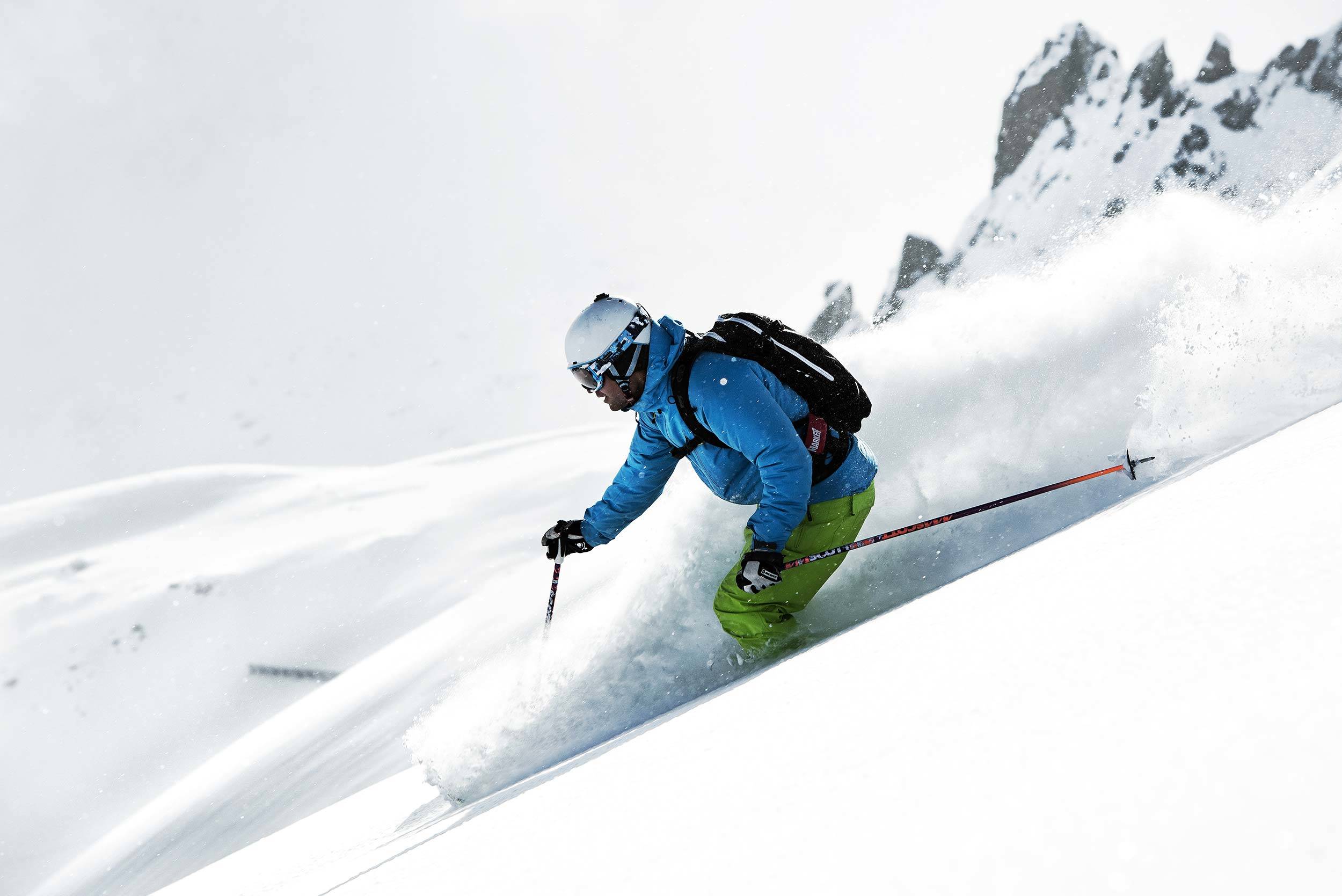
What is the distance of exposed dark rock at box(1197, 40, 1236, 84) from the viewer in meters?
123

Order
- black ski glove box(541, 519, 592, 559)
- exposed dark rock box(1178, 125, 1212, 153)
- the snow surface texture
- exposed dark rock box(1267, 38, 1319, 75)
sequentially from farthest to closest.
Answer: exposed dark rock box(1267, 38, 1319, 75)
exposed dark rock box(1178, 125, 1212, 153)
the snow surface texture
black ski glove box(541, 519, 592, 559)

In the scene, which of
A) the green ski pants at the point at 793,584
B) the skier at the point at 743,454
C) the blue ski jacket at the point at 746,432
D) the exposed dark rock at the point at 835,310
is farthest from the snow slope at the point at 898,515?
the exposed dark rock at the point at 835,310

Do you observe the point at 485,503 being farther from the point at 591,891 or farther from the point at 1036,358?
the point at 591,891

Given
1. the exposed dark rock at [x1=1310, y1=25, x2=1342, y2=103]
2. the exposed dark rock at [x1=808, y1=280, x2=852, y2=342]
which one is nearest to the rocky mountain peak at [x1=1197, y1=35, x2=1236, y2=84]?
the exposed dark rock at [x1=1310, y1=25, x2=1342, y2=103]

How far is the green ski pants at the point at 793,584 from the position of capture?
4047 mm

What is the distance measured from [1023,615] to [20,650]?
102 ft

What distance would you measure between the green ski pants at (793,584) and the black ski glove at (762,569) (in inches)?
14.0

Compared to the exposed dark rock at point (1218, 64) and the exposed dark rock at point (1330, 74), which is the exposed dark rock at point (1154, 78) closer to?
the exposed dark rock at point (1218, 64)

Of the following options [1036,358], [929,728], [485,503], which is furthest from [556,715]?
[485,503]

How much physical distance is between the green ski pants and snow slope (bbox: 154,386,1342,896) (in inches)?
66.3

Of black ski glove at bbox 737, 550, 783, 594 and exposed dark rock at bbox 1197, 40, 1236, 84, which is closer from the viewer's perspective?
black ski glove at bbox 737, 550, 783, 594

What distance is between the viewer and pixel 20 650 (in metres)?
24.2

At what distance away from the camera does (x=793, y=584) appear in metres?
4.08

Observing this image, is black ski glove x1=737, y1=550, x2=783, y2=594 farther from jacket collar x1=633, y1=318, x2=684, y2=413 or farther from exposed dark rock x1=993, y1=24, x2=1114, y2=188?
exposed dark rock x1=993, y1=24, x2=1114, y2=188
